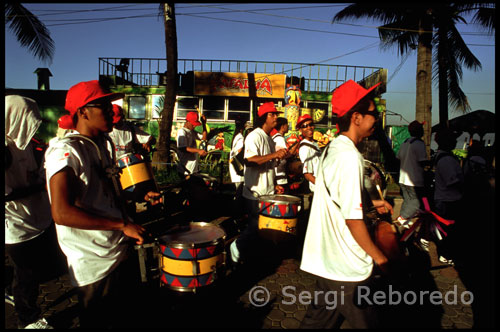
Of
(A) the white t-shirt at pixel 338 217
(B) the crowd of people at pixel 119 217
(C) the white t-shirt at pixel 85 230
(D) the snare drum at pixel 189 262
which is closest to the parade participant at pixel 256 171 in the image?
(D) the snare drum at pixel 189 262

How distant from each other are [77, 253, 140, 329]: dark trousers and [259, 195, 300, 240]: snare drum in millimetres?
2234

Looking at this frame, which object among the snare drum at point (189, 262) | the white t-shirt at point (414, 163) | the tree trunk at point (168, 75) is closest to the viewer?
the snare drum at point (189, 262)

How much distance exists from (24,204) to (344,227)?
283cm

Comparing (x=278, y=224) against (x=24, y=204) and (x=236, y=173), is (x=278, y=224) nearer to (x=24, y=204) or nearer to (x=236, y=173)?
(x=236, y=173)

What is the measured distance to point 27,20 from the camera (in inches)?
486

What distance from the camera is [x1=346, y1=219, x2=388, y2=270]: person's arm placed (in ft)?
5.95

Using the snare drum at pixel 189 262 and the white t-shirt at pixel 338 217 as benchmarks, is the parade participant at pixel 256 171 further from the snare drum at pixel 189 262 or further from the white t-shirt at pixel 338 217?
the white t-shirt at pixel 338 217

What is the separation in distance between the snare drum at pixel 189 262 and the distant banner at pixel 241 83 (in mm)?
14057

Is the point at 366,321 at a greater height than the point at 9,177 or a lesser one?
lesser

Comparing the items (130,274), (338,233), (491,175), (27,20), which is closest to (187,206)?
(130,274)

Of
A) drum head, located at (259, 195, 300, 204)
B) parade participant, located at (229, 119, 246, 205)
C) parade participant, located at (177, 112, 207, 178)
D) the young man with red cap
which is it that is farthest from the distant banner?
the young man with red cap

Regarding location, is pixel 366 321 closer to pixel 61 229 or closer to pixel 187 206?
pixel 61 229

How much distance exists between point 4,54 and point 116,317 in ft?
6.16

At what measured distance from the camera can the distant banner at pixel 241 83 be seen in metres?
16.1
